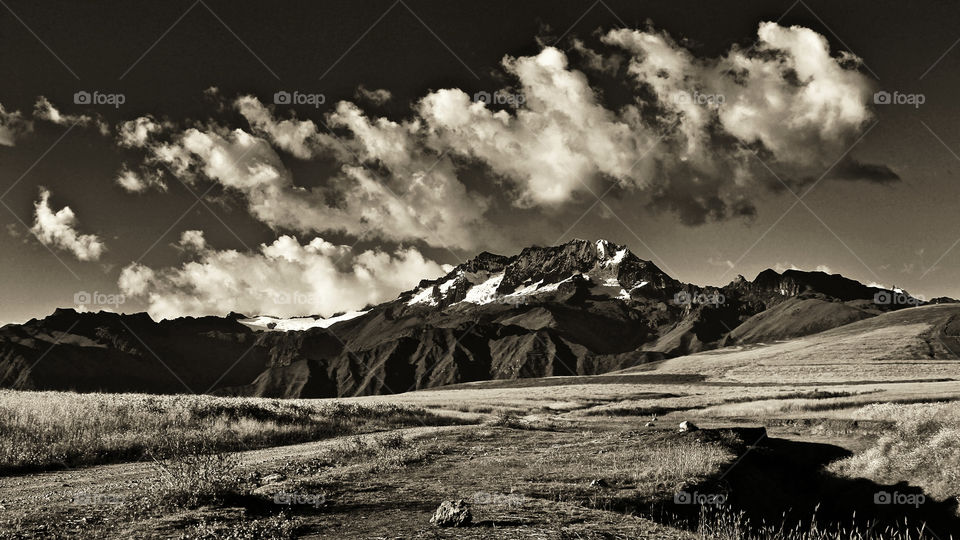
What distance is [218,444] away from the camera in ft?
75.2

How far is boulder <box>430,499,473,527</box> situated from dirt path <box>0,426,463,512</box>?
21.3ft

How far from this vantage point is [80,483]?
47.8ft

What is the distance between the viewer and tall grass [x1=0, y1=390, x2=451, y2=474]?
60.7 feet

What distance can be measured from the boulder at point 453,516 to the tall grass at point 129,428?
27.2 feet

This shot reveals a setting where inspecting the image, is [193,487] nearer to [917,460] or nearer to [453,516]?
[453,516]

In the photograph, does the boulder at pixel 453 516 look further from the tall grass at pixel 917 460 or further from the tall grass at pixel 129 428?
the tall grass at pixel 917 460

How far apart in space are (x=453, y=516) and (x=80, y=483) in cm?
1067

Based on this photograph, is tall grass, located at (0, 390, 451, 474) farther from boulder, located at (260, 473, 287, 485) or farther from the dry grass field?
boulder, located at (260, 473, 287, 485)

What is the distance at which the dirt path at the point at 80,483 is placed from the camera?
11.9m

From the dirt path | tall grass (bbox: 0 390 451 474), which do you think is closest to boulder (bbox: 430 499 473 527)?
the dirt path

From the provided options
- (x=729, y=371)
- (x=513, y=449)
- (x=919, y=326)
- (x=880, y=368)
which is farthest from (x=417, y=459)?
(x=919, y=326)

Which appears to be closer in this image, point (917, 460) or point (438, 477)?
point (438, 477)

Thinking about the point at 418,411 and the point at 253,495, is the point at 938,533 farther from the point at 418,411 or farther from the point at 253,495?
the point at 418,411

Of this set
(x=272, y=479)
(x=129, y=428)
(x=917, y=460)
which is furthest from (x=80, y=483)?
(x=917, y=460)
